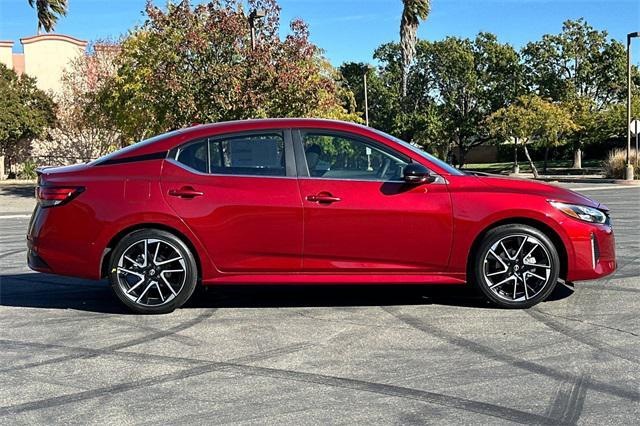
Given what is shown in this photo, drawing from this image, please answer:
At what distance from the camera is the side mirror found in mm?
5715

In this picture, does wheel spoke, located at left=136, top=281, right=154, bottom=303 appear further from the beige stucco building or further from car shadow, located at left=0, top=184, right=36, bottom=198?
the beige stucco building

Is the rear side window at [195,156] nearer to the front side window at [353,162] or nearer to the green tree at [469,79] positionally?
the front side window at [353,162]

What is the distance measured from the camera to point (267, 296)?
6660mm

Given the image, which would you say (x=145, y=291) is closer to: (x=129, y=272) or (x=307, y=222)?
(x=129, y=272)

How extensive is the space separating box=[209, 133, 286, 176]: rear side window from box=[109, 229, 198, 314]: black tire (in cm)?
76

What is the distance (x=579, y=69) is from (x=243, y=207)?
151ft

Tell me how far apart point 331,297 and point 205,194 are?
5.35 ft

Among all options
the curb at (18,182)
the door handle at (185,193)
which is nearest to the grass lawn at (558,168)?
the curb at (18,182)

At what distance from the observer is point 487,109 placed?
51438 millimetres

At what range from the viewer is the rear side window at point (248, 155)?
19.5 feet

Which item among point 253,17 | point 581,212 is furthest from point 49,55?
point 581,212

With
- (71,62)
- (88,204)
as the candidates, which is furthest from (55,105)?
(88,204)

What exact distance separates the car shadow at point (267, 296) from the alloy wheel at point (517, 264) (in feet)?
1.04

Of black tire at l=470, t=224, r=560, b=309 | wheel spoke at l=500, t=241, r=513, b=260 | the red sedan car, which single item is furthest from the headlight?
wheel spoke at l=500, t=241, r=513, b=260
